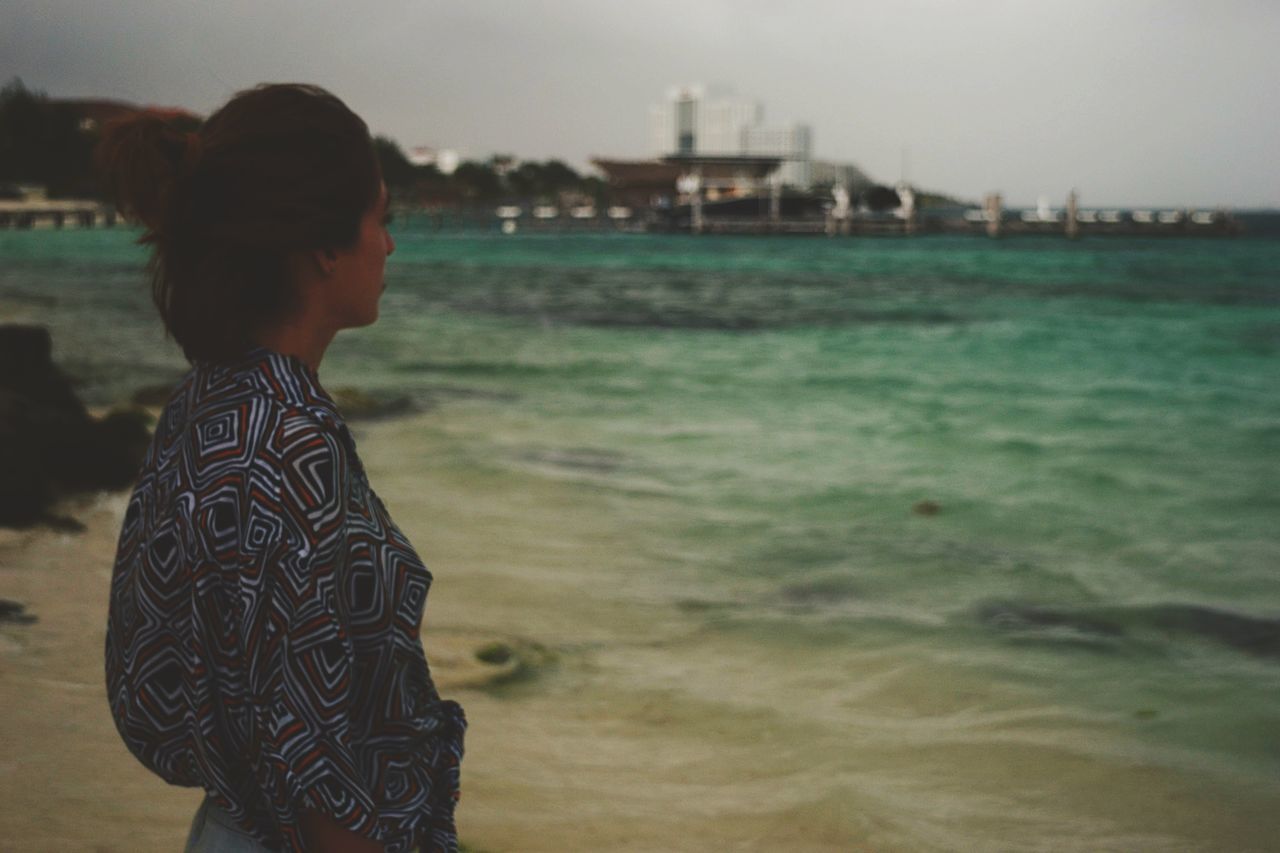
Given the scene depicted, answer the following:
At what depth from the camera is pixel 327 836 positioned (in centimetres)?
121

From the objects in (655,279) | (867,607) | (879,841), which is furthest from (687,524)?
(655,279)

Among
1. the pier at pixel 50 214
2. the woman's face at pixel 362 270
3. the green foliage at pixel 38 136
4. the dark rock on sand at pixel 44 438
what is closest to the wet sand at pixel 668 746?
the dark rock on sand at pixel 44 438

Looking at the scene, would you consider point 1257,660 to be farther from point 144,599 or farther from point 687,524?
point 144,599

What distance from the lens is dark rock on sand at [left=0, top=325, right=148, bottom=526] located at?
5.69 meters

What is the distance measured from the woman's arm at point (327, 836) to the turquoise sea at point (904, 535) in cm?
230

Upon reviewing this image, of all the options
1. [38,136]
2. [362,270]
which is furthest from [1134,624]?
[38,136]

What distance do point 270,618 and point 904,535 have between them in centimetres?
649

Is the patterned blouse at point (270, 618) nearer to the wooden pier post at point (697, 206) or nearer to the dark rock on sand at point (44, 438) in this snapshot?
the dark rock on sand at point (44, 438)

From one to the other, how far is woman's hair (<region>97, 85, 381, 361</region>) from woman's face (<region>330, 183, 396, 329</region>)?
0.09ft

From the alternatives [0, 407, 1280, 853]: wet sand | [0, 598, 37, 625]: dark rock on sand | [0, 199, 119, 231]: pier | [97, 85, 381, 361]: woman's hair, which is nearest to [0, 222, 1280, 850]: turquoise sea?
[0, 407, 1280, 853]: wet sand

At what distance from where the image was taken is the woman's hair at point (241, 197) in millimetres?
1201

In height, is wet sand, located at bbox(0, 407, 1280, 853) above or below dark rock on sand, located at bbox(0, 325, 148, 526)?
below

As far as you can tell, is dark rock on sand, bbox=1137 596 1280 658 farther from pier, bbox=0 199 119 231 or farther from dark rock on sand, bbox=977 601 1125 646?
pier, bbox=0 199 119 231

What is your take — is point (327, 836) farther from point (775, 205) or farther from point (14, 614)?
point (775, 205)
